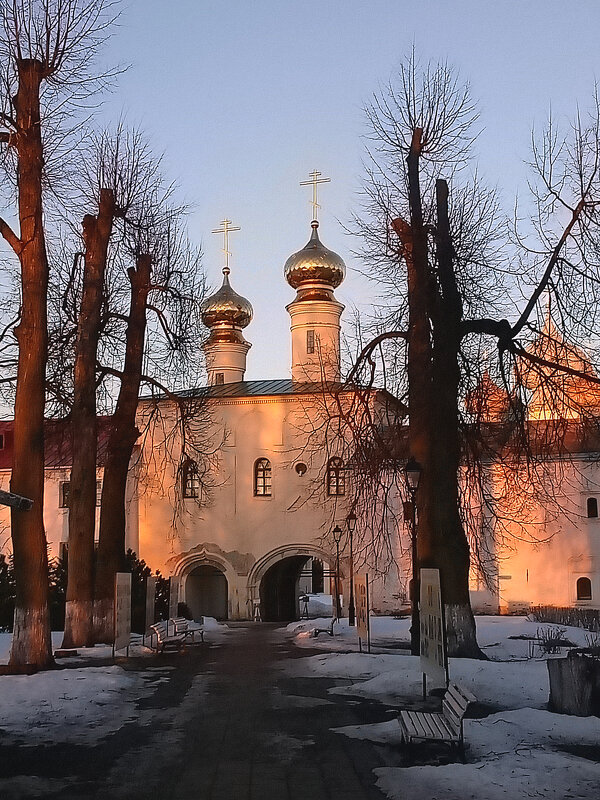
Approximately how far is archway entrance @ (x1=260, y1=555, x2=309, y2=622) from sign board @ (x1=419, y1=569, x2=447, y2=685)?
→ 1114 inches

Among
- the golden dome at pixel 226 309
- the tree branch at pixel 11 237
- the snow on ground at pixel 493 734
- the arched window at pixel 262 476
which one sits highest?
the golden dome at pixel 226 309

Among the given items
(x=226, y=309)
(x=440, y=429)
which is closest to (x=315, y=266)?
(x=226, y=309)

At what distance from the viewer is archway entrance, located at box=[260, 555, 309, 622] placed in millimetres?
40594

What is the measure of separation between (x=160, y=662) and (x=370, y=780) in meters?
11.0

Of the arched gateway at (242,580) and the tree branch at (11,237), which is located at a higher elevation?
the tree branch at (11,237)

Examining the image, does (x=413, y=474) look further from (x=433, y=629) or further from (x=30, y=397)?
(x=30, y=397)

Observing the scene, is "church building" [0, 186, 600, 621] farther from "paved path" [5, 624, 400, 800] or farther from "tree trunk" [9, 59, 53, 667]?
"paved path" [5, 624, 400, 800]

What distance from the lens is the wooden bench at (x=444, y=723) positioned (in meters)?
8.10

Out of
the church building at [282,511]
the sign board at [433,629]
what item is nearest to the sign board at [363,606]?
the sign board at [433,629]

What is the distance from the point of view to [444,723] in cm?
865

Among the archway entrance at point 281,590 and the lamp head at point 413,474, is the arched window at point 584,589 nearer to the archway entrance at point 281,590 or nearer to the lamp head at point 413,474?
the archway entrance at point 281,590

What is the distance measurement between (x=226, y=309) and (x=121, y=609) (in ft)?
97.8

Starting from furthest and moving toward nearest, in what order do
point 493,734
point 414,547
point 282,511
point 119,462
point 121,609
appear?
1. point 282,511
2. point 119,462
3. point 121,609
4. point 414,547
5. point 493,734

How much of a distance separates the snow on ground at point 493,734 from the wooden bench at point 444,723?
0.86 ft
